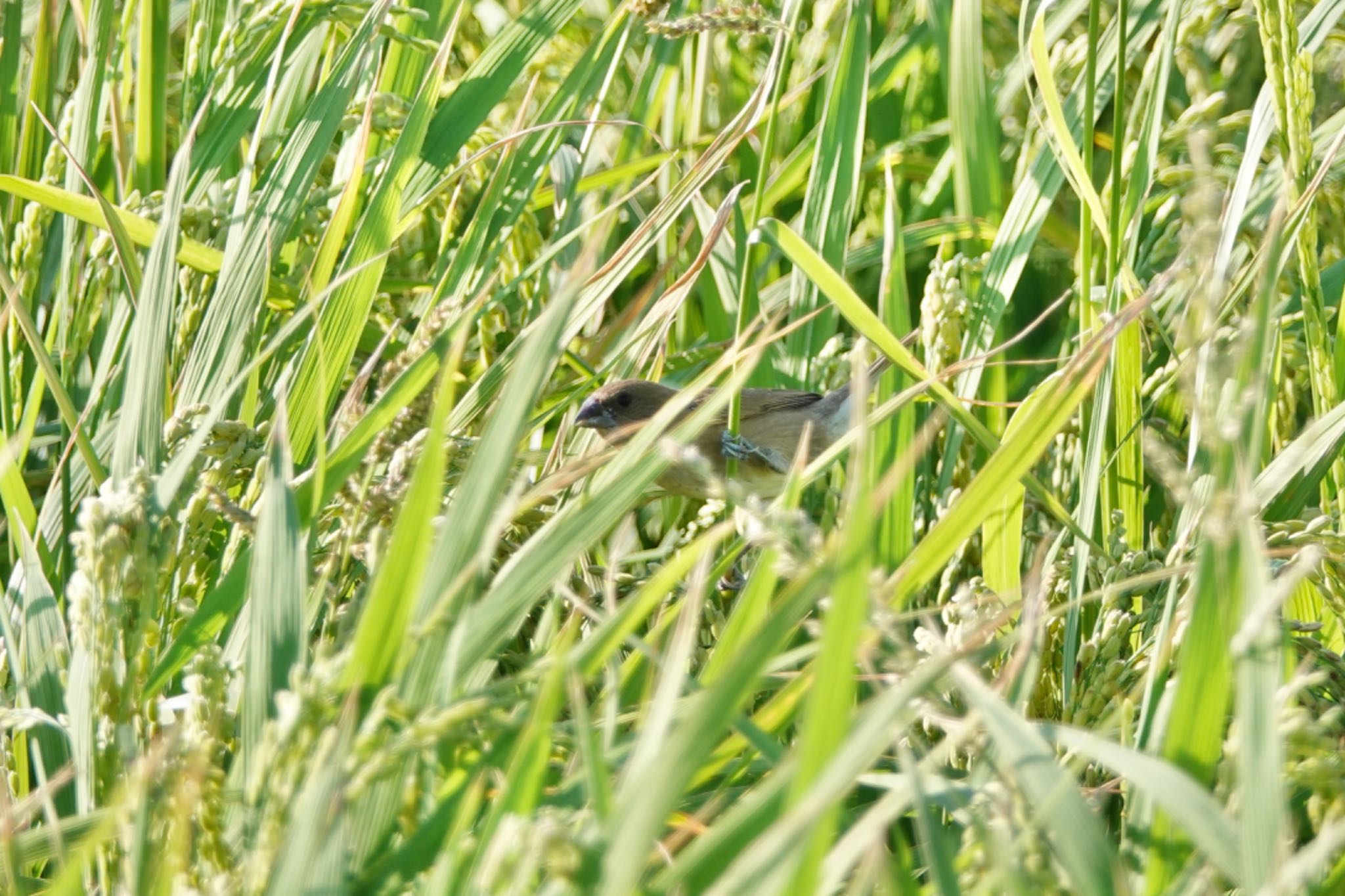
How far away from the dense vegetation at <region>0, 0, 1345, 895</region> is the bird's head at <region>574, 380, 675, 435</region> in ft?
0.75

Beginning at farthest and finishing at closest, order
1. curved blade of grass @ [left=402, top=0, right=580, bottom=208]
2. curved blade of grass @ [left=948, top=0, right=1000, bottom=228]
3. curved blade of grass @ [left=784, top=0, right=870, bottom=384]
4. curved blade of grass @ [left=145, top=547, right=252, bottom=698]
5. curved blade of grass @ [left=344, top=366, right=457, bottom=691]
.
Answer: curved blade of grass @ [left=948, top=0, right=1000, bottom=228] < curved blade of grass @ [left=784, top=0, right=870, bottom=384] < curved blade of grass @ [left=402, top=0, right=580, bottom=208] < curved blade of grass @ [left=145, top=547, right=252, bottom=698] < curved blade of grass @ [left=344, top=366, right=457, bottom=691]

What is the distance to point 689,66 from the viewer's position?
4332 millimetres

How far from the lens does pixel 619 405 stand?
14.5 ft

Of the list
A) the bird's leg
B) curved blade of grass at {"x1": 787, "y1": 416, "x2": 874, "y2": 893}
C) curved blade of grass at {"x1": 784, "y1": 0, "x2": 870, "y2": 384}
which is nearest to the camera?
curved blade of grass at {"x1": 787, "y1": 416, "x2": 874, "y2": 893}

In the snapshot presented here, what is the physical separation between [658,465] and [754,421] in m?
3.30

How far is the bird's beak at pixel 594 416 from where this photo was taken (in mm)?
4254

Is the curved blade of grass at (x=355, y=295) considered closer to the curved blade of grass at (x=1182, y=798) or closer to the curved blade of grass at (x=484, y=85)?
the curved blade of grass at (x=484, y=85)

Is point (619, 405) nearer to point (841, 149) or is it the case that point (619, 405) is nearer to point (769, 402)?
point (769, 402)

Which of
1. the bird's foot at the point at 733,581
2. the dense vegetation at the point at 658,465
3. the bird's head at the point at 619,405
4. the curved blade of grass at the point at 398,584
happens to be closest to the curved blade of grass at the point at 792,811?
the dense vegetation at the point at 658,465

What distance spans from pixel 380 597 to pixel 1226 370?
36.1 inches

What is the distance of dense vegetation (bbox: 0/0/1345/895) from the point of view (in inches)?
59.7

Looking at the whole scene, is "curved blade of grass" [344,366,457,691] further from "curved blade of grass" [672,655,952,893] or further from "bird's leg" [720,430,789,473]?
"bird's leg" [720,430,789,473]

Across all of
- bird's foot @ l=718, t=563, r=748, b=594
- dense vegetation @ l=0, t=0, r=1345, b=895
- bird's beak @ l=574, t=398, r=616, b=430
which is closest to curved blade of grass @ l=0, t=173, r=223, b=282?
dense vegetation @ l=0, t=0, r=1345, b=895

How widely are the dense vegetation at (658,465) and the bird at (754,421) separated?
0.16 meters
